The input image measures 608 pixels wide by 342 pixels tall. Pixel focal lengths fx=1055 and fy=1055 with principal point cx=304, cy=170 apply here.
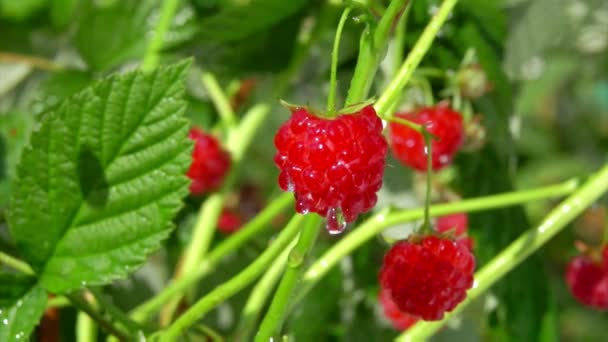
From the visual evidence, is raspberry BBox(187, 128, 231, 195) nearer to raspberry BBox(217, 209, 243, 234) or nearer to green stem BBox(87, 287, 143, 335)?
raspberry BBox(217, 209, 243, 234)

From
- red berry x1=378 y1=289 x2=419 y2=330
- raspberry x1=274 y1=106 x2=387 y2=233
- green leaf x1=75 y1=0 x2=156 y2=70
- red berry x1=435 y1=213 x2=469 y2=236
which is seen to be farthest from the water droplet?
green leaf x1=75 y1=0 x2=156 y2=70

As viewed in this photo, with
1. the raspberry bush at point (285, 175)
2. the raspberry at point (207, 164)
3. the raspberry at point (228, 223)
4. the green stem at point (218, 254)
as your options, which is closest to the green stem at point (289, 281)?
the raspberry bush at point (285, 175)

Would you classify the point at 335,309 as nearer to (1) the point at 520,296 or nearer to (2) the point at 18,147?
(1) the point at 520,296

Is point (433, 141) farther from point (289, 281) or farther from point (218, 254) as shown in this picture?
point (289, 281)

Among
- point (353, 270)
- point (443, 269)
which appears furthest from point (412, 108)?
point (443, 269)

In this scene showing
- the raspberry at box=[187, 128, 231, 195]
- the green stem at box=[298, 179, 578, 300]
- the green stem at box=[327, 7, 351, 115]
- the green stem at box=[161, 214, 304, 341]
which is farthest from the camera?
the raspberry at box=[187, 128, 231, 195]

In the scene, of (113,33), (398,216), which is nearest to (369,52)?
(398,216)

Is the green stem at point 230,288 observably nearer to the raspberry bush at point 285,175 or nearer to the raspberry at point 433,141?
the raspberry bush at point 285,175
